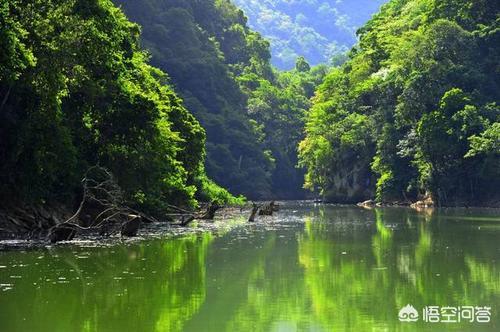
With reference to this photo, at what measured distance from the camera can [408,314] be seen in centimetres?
1543

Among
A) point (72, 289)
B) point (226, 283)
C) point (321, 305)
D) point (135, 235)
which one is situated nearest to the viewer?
point (321, 305)

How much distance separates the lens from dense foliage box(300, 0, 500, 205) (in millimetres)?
76000

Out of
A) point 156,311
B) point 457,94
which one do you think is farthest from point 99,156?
point 457,94

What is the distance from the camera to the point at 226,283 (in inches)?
803

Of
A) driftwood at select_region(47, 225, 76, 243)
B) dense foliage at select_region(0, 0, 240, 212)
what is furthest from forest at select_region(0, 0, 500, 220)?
driftwood at select_region(47, 225, 76, 243)

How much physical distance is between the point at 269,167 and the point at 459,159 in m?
47.0

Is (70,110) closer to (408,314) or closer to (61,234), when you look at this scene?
(61,234)

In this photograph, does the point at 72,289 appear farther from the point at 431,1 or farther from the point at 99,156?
the point at 431,1

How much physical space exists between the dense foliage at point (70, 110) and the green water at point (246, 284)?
508cm

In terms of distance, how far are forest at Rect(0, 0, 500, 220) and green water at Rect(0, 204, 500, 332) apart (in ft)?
23.4

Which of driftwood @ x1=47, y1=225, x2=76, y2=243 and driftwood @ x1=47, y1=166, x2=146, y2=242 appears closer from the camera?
driftwood @ x1=47, y1=225, x2=76, y2=243

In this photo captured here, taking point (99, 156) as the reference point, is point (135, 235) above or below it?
below

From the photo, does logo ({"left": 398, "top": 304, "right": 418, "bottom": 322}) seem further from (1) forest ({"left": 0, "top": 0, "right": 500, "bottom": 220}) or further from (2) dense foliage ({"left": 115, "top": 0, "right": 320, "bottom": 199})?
(2) dense foliage ({"left": 115, "top": 0, "right": 320, "bottom": 199})

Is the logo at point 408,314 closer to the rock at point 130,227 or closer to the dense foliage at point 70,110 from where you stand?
the dense foliage at point 70,110
